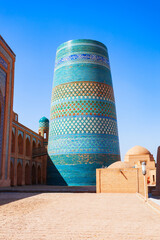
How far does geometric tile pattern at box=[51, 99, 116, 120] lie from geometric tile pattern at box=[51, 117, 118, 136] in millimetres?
363

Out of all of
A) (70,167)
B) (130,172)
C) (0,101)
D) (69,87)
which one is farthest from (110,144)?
(0,101)

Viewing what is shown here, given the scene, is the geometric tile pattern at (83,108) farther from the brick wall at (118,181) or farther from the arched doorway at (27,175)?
the brick wall at (118,181)

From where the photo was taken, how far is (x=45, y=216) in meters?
5.61

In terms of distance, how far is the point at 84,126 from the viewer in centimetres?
1995

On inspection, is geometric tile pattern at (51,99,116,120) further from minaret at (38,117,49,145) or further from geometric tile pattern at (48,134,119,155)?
minaret at (38,117,49,145)

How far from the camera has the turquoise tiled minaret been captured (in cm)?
1966

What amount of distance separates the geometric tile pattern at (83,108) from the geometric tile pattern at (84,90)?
447mm

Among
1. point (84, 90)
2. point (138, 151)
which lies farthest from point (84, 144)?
point (138, 151)

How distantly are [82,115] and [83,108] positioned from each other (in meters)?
0.51

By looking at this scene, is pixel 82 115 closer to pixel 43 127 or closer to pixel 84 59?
pixel 84 59

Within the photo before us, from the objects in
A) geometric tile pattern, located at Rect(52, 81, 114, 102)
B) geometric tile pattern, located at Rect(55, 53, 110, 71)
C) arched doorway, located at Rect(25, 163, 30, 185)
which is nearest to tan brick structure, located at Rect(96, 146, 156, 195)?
geometric tile pattern, located at Rect(52, 81, 114, 102)

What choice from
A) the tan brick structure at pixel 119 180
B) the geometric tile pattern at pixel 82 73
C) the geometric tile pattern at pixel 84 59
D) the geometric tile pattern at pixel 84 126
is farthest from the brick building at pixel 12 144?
the tan brick structure at pixel 119 180

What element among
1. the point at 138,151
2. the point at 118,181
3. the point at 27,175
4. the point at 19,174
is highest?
the point at 138,151

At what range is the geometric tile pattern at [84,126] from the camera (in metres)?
20.0
